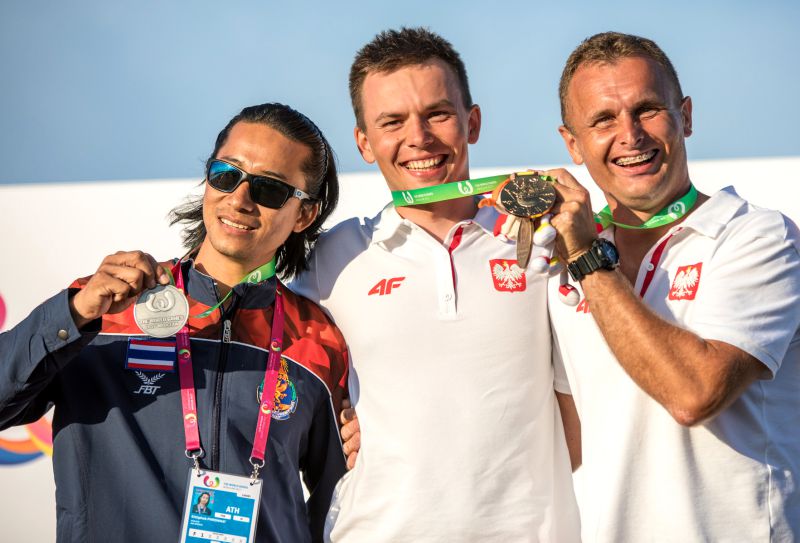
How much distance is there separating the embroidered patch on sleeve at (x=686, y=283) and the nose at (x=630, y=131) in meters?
0.45

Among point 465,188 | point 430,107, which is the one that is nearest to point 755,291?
point 465,188

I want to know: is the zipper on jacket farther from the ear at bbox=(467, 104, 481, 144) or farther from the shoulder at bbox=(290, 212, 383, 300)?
the ear at bbox=(467, 104, 481, 144)

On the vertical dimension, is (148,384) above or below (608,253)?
below

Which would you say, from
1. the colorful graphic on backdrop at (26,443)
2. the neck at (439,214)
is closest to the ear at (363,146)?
the neck at (439,214)

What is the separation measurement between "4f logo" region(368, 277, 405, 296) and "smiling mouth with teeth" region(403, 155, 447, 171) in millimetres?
418

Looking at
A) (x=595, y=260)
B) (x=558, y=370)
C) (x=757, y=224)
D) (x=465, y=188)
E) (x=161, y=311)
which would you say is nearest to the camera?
(x=595, y=260)

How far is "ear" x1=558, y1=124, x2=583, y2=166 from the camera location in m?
3.17

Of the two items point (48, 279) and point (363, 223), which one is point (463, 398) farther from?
point (48, 279)

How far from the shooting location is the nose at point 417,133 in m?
3.19

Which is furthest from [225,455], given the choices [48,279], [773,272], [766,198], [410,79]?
[766,198]

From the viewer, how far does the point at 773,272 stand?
2590mm

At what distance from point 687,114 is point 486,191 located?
2.64 ft

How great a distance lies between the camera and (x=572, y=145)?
3217 mm

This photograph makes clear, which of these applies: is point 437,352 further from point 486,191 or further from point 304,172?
point 304,172
